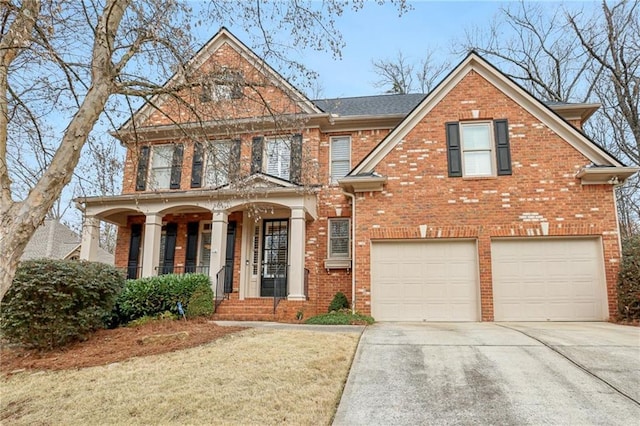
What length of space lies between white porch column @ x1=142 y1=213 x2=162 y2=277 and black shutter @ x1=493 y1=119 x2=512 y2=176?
31.5 feet

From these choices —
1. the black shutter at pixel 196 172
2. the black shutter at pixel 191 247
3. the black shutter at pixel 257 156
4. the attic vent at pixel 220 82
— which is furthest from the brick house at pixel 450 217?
the attic vent at pixel 220 82

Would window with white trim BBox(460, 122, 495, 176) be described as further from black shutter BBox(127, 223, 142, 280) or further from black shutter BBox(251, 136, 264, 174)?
black shutter BBox(127, 223, 142, 280)

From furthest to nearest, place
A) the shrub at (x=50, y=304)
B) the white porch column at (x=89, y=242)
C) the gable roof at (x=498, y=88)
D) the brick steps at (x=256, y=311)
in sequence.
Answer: the white porch column at (x=89, y=242) < the brick steps at (x=256, y=311) < the gable roof at (x=498, y=88) < the shrub at (x=50, y=304)

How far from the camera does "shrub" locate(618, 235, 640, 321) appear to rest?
29.9ft

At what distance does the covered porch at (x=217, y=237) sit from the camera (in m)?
11.5

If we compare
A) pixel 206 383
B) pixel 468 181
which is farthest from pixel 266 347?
pixel 468 181

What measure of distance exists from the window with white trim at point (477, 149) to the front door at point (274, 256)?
5584mm

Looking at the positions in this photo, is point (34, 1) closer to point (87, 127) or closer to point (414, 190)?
point (87, 127)

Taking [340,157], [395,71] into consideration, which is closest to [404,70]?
[395,71]

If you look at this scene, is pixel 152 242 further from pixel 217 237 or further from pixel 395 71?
pixel 395 71

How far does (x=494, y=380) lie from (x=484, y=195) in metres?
6.55

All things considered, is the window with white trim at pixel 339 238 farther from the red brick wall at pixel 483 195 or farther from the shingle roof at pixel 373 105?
the shingle roof at pixel 373 105

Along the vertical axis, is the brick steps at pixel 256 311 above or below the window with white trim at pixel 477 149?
below

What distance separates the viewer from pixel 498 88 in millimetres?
11234
